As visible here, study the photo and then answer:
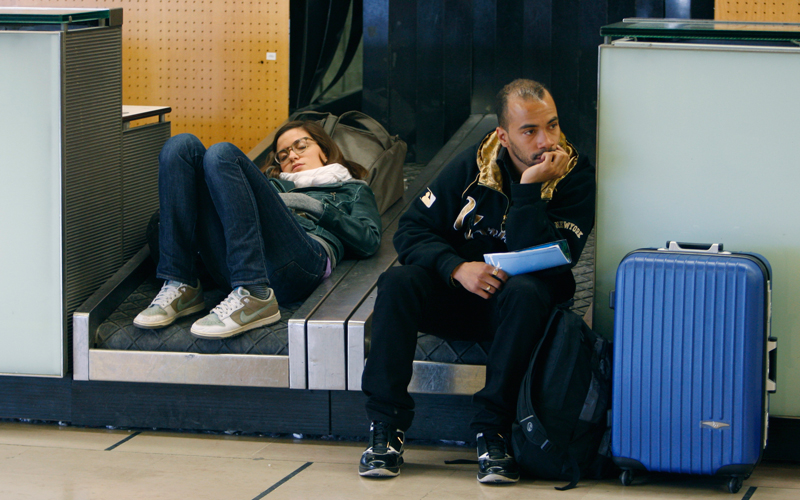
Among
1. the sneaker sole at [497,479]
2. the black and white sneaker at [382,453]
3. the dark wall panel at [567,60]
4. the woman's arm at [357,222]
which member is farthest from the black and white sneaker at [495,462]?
the dark wall panel at [567,60]

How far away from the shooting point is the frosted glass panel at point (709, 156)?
2098mm

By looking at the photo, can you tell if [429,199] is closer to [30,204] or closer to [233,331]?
[233,331]

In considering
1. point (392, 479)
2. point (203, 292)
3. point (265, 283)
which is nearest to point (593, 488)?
point (392, 479)

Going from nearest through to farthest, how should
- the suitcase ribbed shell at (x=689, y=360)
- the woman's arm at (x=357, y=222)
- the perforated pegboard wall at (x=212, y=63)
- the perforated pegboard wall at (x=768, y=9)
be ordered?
the suitcase ribbed shell at (x=689, y=360) → the woman's arm at (x=357, y=222) → the perforated pegboard wall at (x=768, y=9) → the perforated pegboard wall at (x=212, y=63)

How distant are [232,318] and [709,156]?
129 centimetres

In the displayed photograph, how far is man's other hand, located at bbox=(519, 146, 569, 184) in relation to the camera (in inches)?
83.6

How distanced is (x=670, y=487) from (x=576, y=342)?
40 centimetres

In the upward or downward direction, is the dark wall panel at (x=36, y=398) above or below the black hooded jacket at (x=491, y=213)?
below

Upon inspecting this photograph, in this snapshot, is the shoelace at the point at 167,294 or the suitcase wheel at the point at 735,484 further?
the shoelace at the point at 167,294

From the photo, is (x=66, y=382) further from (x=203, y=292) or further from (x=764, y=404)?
(x=764, y=404)

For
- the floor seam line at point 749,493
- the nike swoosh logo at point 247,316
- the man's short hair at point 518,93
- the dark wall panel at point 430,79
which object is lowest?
the floor seam line at point 749,493

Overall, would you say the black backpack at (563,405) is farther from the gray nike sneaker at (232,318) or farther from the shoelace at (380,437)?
the gray nike sneaker at (232,318)

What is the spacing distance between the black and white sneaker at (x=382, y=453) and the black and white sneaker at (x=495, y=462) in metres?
0.20

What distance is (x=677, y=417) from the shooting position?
199cm
